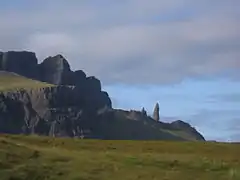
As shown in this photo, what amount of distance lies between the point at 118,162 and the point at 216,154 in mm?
15686

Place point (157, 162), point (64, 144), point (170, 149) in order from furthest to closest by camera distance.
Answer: point (170, 149), point (64, 144), point (157, 162)

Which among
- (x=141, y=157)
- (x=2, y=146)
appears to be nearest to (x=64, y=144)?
(x=141, y=157)

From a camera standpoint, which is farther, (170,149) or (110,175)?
(170,149)

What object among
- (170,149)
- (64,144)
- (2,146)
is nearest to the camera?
(2,146)

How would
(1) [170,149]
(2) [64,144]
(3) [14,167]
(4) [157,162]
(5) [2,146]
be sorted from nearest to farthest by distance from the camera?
(3) [14,167], (5) [2,146], (4) [157,162], (2) [64,144], (1) [170,149]

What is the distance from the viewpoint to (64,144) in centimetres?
5122

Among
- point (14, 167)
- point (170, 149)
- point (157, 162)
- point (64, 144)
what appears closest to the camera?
point (14, 167)

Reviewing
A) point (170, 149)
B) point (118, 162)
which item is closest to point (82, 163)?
point (118, 162)

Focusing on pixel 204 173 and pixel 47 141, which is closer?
pixel 204 173

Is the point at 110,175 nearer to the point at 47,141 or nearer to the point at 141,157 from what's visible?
the point at 141,157

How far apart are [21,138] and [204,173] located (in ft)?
60.1

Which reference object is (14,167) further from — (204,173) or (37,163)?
(204,173)

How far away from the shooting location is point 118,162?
4081 centimetres

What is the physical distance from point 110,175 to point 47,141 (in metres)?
16.6
